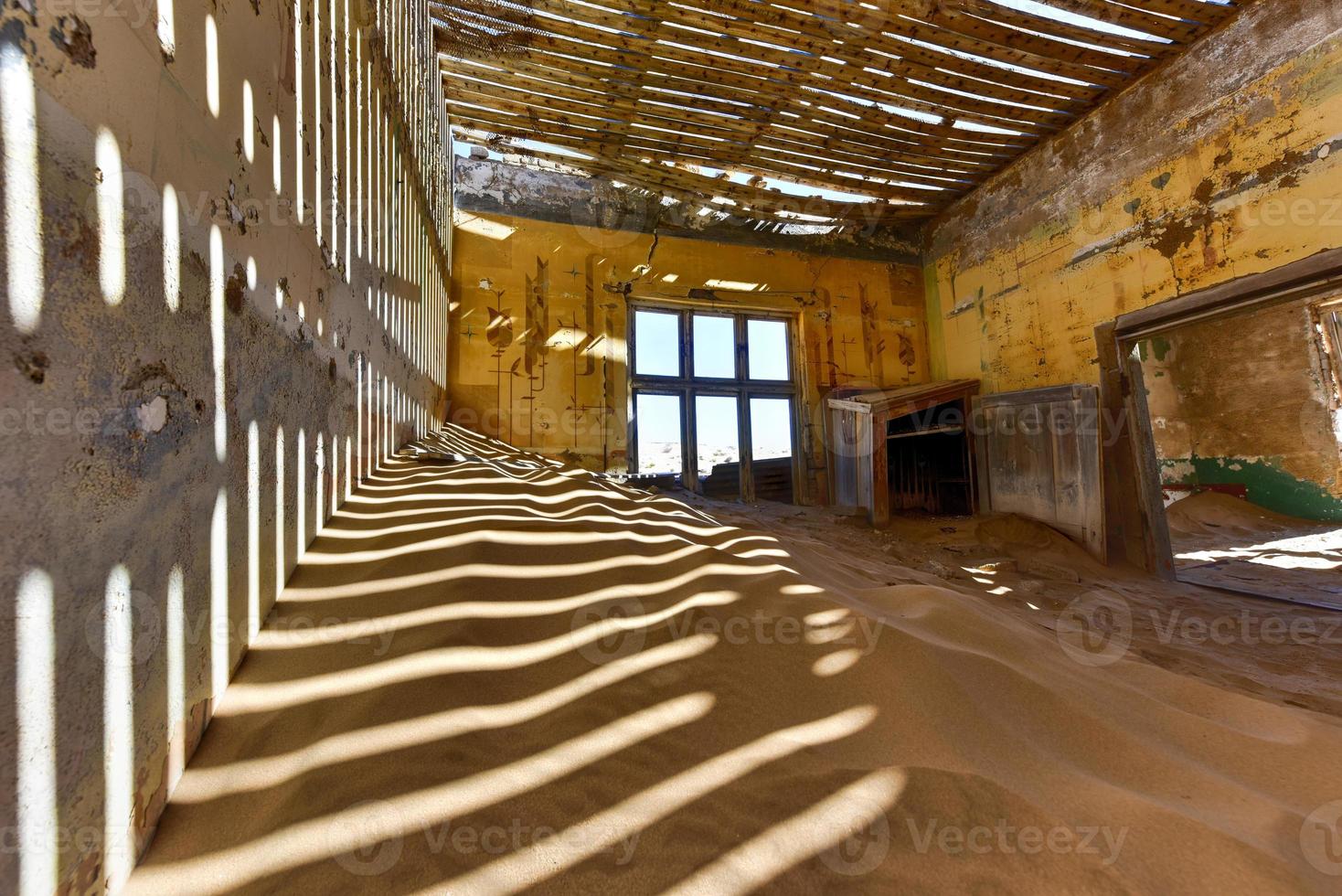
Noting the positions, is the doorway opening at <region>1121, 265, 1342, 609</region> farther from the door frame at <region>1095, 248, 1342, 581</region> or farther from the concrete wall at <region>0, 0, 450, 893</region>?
the concrete wall at <region>0, 0, 450, 893</region>

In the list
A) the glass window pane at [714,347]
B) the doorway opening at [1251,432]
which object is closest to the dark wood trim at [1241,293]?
the doorway opening at [1251,432]

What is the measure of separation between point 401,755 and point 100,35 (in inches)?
51.1

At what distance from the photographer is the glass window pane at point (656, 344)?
6859mm

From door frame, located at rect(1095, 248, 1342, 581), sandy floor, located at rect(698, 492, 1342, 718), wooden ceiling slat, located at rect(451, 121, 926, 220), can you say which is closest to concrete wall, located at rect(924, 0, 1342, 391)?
door frame, located at rect(1095, 248, 1342, 581)

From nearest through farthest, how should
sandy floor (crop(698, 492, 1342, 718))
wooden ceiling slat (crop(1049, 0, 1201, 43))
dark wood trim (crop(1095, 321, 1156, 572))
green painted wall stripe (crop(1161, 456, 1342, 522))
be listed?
sandy floor (crop(698, 492, 1342, 718)) < wooden ceiling slat (crop(1049, 0, 1201, 43)) < dark wood trim (crop(1095, 321, 1156, 572)) < green painted wall stripe (crop(1161, 456, 1342, 522))

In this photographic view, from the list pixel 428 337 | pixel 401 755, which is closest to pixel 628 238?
pixel 428 337

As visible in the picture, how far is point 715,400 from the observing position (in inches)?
283

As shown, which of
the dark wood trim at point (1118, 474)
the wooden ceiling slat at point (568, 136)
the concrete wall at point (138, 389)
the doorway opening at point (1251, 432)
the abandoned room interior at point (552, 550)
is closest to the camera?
the concrete wall at point (138, 389)

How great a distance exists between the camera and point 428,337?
441 centimetres

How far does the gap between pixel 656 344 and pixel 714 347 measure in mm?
864

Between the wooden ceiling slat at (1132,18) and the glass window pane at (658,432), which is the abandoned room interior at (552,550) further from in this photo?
the glass window pane at (658,432)

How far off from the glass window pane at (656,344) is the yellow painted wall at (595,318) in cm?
27

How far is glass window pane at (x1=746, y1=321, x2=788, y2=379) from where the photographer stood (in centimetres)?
736

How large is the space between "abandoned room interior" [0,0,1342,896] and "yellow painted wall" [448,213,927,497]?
31.2 inches
